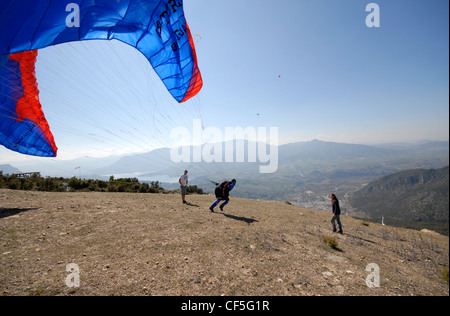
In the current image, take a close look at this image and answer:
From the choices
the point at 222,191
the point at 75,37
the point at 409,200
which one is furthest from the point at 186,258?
the point at 409,200

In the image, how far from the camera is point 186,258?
15.1 feet

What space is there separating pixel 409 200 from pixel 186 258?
721 ft

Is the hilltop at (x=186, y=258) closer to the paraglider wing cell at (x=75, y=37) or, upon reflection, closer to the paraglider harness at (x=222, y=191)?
the paraglider harness at (x=222, y=191)

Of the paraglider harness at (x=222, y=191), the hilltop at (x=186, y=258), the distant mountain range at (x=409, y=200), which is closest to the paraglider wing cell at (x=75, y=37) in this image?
the hilltop at (x=186, y=258)

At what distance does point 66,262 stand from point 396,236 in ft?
44.2

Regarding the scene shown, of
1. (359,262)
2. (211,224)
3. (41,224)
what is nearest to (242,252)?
(211,224)

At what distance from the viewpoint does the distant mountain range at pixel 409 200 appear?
117 meters

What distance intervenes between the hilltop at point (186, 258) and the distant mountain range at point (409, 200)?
131785mm

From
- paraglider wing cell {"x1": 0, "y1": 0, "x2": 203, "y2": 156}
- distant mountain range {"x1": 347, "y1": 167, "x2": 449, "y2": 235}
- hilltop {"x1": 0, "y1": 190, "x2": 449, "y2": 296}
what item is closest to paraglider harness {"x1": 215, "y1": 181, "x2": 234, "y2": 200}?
hilltop {"x1": 0, "y1": 190, "x2": 449, "y2": 296}

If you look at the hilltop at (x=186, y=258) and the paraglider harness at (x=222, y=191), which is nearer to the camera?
the hilltop at (x=186, y=258)

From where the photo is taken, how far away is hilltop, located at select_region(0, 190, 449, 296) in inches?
142
